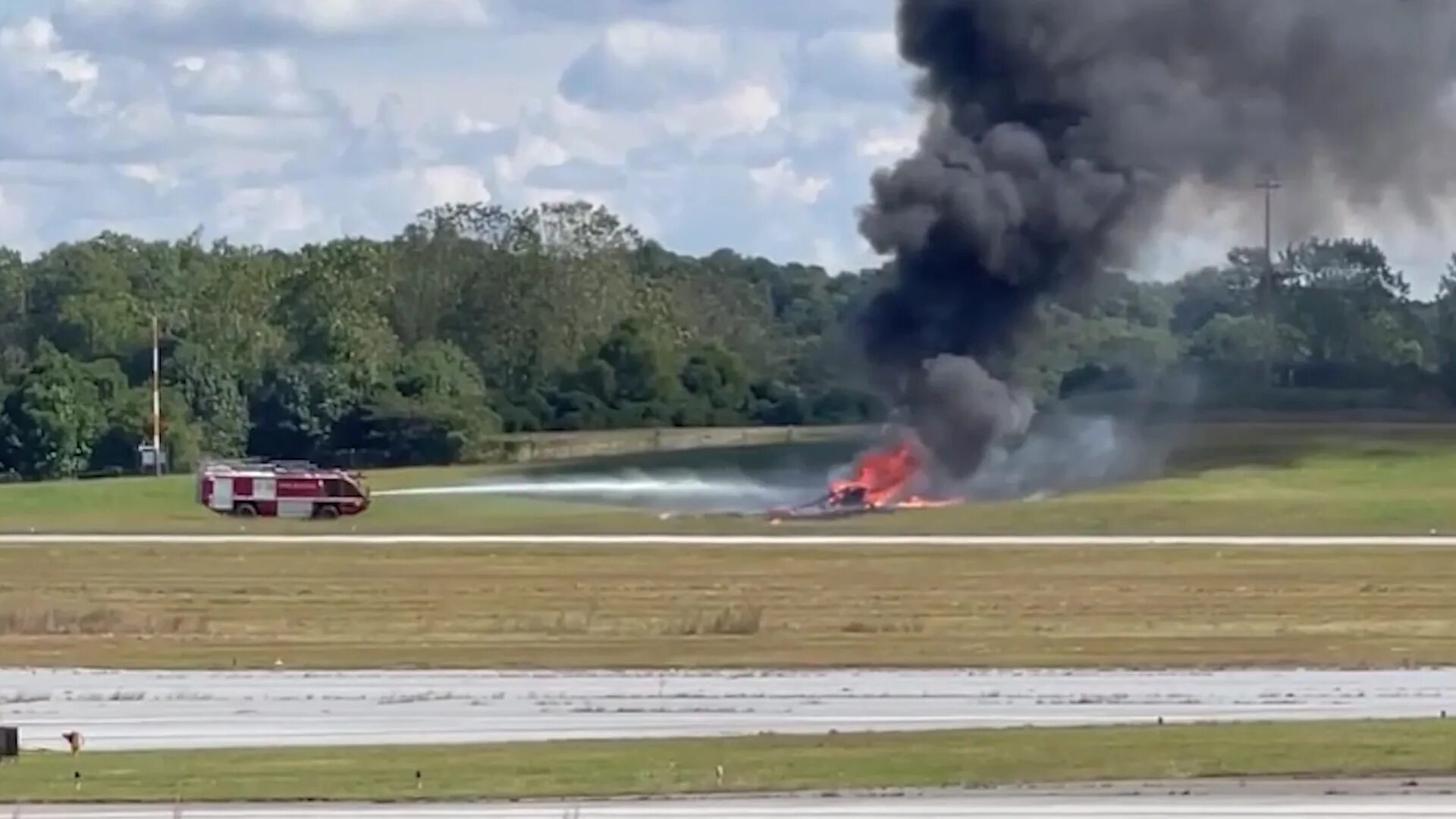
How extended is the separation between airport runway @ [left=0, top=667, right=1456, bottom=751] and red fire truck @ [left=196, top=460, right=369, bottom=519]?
50.2 meters

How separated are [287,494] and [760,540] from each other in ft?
80.4

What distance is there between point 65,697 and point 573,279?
127 meters

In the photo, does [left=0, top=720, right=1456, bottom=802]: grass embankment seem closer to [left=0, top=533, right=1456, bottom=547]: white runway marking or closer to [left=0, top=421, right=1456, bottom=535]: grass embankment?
[left=0, top=533, right=1456, bottom=547]: white runway marking

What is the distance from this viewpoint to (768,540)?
74.8 m

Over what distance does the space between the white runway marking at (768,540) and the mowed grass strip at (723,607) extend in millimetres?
2215

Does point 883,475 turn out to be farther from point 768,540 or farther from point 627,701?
point 627,701

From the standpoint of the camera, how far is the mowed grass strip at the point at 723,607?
45312mm

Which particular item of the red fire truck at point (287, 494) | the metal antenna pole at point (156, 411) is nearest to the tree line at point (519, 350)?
the metal antenna pole at point (156, 411)

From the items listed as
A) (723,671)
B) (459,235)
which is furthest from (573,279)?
(723,671)

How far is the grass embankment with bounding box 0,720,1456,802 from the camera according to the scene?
90.9 ft

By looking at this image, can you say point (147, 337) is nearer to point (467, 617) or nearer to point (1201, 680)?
point (467, 617)

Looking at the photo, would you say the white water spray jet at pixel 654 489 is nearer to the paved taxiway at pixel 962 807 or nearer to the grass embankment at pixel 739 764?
the grass embankment at pixel 739 764

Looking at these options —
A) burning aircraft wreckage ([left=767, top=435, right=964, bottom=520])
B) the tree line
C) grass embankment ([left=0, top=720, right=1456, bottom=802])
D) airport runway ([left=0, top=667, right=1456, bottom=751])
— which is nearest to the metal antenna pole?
the tree line

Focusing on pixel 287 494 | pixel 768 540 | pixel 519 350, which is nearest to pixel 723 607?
pixel 768 540
